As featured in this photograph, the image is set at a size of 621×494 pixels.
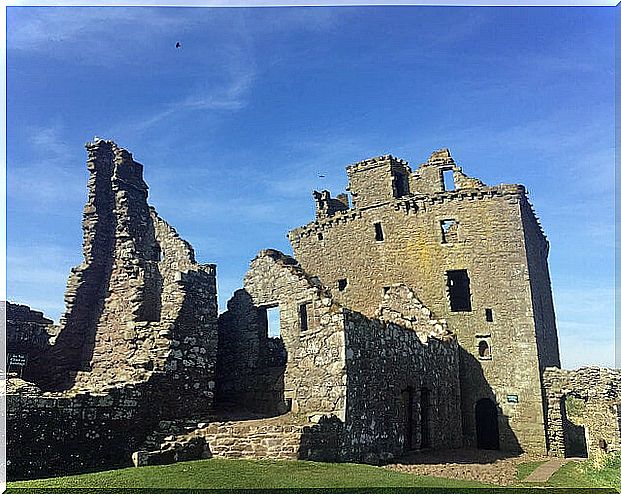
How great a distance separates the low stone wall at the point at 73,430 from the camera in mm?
11484

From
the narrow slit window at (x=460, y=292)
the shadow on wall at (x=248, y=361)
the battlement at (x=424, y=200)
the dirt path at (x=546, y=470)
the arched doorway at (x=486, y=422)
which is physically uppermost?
the battlement at (x=424, y=200)

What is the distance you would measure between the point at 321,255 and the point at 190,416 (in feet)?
48.4

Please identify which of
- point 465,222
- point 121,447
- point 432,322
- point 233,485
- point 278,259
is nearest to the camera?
point 233,485

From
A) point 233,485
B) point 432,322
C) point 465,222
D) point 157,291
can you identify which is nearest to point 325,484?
point 233,485

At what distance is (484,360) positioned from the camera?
24.8m

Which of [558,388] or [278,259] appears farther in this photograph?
[558,388]

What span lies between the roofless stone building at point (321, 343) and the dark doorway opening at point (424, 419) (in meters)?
0.06

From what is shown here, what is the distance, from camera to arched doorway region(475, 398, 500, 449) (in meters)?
24.4

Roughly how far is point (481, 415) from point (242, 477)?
15.6 metres

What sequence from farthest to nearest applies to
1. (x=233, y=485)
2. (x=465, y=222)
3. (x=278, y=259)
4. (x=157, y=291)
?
(x=465, y=222) < (x=278, y=259) < (x=157, y=291) < (x=233, y=485)

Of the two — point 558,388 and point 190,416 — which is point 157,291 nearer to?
point 190,416

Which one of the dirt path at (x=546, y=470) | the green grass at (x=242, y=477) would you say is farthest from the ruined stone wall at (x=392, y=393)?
the dirt path at (x=546, y=470)

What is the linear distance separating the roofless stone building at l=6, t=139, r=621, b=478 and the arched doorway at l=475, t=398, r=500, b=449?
72 mm

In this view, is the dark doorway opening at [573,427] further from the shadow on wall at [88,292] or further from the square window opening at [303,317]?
the shadow on wall at [88,292]
